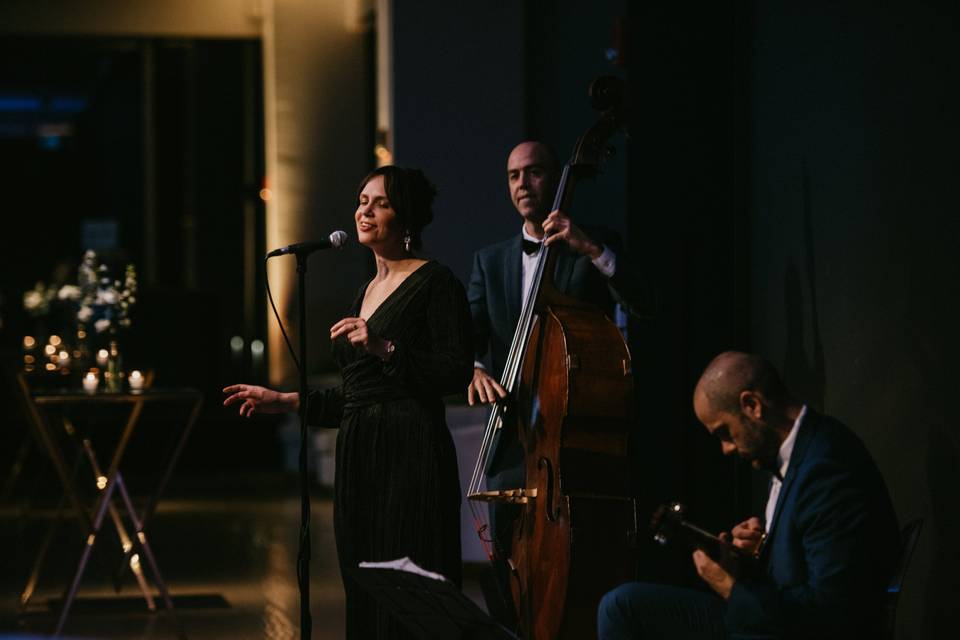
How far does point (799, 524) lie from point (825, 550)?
80 millimetres

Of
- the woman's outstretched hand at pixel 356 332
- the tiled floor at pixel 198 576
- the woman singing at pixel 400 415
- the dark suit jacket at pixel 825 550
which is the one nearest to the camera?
the dark suit jacket at pixel 825 550

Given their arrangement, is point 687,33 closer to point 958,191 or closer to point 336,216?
point 958,191

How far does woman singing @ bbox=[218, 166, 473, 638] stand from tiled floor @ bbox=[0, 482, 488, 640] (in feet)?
5.50

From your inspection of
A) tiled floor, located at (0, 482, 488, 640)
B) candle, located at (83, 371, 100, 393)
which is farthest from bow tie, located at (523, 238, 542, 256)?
candle, located at (83, 371, 100, 393)

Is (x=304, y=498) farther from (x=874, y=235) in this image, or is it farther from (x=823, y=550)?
(x=874, y=235)

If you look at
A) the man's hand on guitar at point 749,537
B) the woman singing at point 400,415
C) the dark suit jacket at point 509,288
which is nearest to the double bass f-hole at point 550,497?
the woman singing at point 400,415

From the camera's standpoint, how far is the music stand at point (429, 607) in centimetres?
260

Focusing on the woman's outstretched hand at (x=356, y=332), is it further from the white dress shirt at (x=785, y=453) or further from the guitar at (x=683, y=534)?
the white dress shirt at (x=785, y=453)

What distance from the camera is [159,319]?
11766 millimetres

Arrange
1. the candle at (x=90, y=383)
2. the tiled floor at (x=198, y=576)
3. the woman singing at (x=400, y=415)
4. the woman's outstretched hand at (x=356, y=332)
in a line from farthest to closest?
the candle at (x=90, y=383) → the tiled floor at (x=198, y=576) → the woman singing at (x=400, y=415) → the woman's outstretched hand at (x=356, y=332)

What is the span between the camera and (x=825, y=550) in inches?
101

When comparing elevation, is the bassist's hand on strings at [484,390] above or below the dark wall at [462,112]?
below

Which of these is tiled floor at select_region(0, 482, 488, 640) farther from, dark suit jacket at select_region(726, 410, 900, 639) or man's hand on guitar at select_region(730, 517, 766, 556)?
dark suit jacket at select_region(726, 410, 900, 639)

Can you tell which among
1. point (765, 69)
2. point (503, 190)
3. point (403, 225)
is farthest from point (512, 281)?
point (503, 190)
